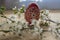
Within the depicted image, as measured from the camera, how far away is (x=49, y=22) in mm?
918

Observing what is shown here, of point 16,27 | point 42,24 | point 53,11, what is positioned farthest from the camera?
point 53,11

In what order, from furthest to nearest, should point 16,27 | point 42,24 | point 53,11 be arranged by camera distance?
1. point 53,11
2. point 42,24
3. point 16,27

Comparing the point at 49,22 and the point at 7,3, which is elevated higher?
the point at 7,3

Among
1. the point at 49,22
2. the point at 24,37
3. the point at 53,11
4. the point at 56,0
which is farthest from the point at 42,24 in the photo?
the point at 56,0

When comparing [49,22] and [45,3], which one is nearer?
[49,22]

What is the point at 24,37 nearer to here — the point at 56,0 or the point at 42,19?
the point at 42,19

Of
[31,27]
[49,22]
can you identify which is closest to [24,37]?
[31,27]

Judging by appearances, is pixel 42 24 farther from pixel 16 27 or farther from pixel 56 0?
pixel 56 0

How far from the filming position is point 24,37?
0.81 metres

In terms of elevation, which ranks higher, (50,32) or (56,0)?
(56,0)

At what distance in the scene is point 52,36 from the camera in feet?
2.71

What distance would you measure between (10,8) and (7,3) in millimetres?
52

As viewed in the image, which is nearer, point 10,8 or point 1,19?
point 1,19

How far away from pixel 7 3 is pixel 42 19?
1.36 feet
